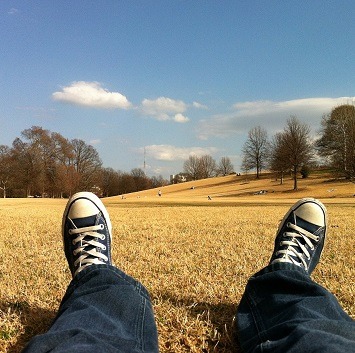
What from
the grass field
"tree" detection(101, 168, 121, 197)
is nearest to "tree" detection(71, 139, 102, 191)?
"tree" detection(101, 168, 121, 197)

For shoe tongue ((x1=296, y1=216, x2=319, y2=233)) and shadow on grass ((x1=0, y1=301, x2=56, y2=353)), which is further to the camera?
shoe tongue ((x1=296, y1=216, x2=319, y2=233))

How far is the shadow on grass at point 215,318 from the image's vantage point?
5.85ft

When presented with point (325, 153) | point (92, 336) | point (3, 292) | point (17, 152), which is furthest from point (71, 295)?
point (17, 152)

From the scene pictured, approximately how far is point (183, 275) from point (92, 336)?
1749 mm

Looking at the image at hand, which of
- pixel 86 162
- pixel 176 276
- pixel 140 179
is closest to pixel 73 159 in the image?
pixel 86 162

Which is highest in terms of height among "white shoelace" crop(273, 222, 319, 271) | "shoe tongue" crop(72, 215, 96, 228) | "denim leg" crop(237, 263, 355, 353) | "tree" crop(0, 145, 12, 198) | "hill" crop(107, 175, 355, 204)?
"tree" crop(0, 145, 12, 198)

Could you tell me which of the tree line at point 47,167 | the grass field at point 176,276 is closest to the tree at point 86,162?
the tree line at point 47,167

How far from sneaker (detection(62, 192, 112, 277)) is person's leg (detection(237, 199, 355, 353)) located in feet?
3.00

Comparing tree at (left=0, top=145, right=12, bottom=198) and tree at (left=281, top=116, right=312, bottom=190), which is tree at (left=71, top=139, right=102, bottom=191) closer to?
tree at (left=0, top=145, right=12, bottom=198)

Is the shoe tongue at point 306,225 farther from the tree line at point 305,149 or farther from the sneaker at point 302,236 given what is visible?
the tree line at point 305,149

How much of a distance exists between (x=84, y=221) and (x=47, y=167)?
53831 millimetres

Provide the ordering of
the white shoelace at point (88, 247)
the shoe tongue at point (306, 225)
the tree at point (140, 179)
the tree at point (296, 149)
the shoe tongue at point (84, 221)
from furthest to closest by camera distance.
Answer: the tree at point (140, 179) → the tree at point (296, 149) → the shoe tongue at point (306, 225) → the shoe tongue at point (84, 221) → the white shoelace at point (88, 247)

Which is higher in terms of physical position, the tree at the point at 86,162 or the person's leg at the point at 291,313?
the tree at the point at 86,162

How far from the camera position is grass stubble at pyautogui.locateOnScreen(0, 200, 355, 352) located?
1.90m
